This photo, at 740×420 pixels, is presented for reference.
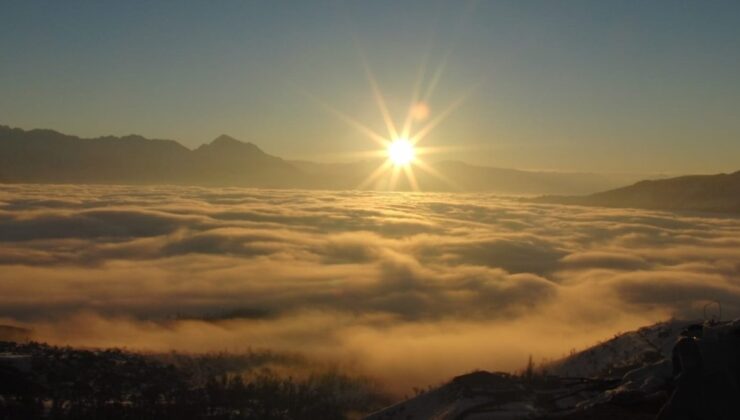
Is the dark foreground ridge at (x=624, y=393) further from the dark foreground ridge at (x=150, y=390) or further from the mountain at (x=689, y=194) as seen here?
the mountain at (x=689, y=194)

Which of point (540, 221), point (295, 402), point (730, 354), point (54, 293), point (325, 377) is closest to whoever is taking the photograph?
point (730, 354)

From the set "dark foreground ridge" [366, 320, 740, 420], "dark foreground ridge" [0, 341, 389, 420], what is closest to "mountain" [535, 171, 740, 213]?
"dark foreground ridge" [0, 341, 389, 420]

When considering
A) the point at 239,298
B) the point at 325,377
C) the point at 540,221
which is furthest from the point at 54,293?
the point at 540,221

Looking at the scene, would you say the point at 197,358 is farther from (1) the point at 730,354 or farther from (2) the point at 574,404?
(1) the point at 730,354

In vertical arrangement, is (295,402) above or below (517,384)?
below

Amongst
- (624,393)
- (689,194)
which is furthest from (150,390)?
(689,194)

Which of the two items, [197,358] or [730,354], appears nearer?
[730,354]

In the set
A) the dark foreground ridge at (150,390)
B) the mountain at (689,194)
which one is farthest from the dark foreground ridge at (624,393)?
the mountain at (689,194)

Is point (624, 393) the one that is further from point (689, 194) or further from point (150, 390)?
point (689, 194)
